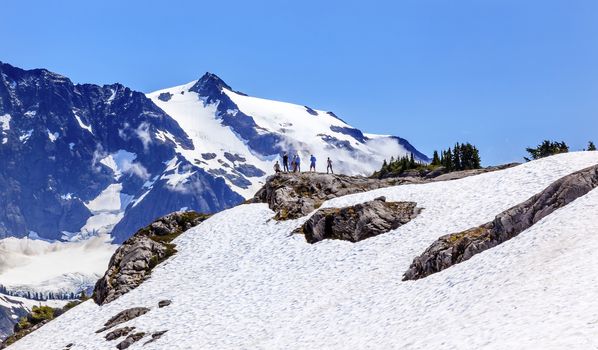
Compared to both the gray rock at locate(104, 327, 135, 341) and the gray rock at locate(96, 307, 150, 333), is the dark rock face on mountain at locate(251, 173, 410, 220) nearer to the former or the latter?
the gray rock at locate(96, 307, 150, 333)

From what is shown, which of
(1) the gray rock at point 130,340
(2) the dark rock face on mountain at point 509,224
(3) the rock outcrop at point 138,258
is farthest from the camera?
(3) the rock outcrop at point 138,258

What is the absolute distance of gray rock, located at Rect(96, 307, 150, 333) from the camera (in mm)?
45906

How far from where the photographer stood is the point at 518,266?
97.1 ft

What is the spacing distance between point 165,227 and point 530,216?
39.7 m

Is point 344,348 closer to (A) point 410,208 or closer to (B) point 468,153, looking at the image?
(A) point 410,208

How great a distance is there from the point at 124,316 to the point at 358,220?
732 inches

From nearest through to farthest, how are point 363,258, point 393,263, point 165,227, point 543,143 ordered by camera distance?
1. point 393,263
2. point 363,258
3. point 165,227
4. point 543,143

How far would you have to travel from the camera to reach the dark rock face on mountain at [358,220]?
48.2m

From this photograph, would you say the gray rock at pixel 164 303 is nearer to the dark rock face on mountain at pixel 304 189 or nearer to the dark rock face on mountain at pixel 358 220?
the dark rock face on mountain at pixel 358 220

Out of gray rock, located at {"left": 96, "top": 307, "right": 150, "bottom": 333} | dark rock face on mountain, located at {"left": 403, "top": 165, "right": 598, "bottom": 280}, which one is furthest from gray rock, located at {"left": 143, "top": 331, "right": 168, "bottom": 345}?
dark rock face on mountain, located at {"left": 403, "top": 165, "right": 598, "bottom": 280}

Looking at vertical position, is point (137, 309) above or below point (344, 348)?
above

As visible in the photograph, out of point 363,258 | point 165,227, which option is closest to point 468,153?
point 165,227

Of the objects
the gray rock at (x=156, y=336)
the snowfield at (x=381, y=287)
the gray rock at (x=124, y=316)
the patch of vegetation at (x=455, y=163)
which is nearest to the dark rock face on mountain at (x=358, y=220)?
the snowfield at (x=381, y=287)

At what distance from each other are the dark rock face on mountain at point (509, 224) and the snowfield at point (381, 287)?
1206mm
